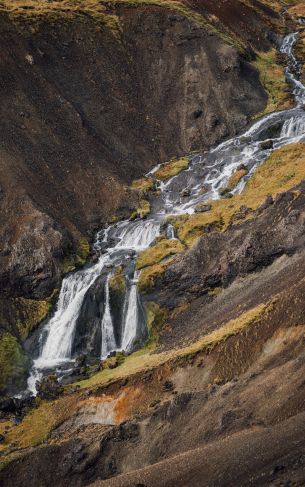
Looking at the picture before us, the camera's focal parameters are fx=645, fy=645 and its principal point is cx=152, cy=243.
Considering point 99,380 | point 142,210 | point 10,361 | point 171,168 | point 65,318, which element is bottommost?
point 99,380

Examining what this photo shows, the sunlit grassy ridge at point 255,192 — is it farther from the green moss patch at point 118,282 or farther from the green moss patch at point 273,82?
the green moss patch at point 273,82

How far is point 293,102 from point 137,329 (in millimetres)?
42994

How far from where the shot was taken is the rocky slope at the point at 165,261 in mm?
31922

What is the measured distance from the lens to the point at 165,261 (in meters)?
56.8

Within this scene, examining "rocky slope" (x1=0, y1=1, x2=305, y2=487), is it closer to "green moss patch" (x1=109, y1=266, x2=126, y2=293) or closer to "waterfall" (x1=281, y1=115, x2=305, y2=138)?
"green moss patch" (x1=109, y1=266, x2=126, y2=293)

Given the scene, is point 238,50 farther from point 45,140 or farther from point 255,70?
point 45,140

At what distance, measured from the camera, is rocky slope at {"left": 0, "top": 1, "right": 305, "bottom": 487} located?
31.9 m

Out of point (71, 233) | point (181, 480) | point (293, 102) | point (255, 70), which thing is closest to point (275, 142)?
point (293, 102)

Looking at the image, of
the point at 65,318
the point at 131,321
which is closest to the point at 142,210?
the point at 65,318

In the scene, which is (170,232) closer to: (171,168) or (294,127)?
(171,168)

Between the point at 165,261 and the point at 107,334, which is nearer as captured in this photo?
the point at 107,334

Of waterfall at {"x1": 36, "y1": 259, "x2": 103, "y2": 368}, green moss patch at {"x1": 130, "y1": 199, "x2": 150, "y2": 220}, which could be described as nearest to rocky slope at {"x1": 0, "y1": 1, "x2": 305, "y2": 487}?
green moss patch at {"x1": 130, "y1": 199, "x2": 150, "y2": 220}

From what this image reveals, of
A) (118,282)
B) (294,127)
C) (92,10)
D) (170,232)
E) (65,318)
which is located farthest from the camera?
(92,10)

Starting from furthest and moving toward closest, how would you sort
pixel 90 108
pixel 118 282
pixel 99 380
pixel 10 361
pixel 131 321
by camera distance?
pixel 90 108, pixel 118 282, pixel 131 321, pixel 10 361, pixel 99 380
